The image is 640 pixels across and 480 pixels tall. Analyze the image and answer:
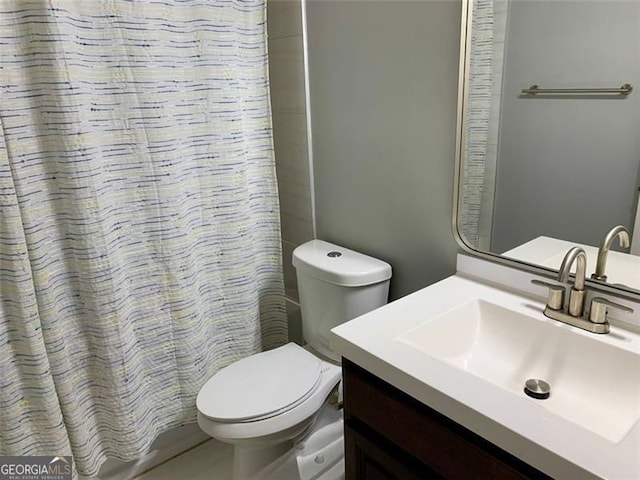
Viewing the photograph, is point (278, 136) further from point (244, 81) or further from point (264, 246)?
point (264, 246)

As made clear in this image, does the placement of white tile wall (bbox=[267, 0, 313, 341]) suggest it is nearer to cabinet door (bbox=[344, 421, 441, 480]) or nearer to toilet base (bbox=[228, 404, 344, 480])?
toilet base (bbox=[228, 404, 344, 480])

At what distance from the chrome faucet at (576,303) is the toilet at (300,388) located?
55 cm

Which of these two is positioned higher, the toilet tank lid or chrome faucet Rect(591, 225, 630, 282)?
chrome faucet Rect(591, 225, 630, 282)

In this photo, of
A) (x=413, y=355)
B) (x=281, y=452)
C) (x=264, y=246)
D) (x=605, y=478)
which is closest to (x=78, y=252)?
(x=264, y=246)

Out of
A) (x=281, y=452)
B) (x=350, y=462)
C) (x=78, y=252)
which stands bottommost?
(x=281, y=452)

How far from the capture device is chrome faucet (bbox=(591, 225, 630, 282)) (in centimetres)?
105

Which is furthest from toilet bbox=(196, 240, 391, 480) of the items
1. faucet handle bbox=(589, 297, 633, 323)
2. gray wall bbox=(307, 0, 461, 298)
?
faucet handle bbox=(589, 297, 633, 323)

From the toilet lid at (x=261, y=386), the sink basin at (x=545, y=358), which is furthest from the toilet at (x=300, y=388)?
the sink basin at (x=545, y=358)

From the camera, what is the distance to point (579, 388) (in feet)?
3.31

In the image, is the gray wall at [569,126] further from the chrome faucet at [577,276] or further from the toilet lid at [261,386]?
the toilet lid at [261,386]

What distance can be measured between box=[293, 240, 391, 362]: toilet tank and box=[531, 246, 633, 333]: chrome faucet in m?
0.55

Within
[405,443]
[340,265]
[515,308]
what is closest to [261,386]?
[340,265]

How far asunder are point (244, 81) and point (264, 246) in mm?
616

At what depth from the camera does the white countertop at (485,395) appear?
71cm
